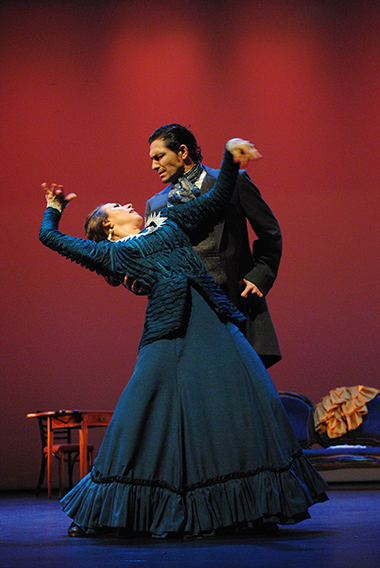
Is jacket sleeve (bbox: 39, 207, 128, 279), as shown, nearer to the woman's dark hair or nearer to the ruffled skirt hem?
the woman's dark hair

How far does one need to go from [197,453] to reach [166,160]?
98cm

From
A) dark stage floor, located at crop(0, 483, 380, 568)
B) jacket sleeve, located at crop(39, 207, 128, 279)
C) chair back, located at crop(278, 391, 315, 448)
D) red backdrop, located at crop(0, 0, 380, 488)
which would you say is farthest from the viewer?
red backdrop, located at crop(0, 0, 380, 488)

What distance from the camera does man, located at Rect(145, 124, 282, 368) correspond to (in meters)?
2.16

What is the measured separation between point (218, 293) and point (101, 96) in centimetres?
480

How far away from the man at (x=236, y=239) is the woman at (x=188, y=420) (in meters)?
0.11

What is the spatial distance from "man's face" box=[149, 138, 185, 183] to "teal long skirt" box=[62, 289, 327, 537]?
0.57m

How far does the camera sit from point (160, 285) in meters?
2.02

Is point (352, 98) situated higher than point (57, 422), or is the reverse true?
point (352, 98)

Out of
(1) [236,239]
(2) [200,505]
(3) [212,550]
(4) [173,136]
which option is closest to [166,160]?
(4) [173,136]

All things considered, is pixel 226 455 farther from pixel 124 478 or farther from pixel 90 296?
pixel 90 296

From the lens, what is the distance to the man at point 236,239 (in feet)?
7.08

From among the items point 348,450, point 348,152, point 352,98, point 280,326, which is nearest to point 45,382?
point 280,326

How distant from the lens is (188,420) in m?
1.85

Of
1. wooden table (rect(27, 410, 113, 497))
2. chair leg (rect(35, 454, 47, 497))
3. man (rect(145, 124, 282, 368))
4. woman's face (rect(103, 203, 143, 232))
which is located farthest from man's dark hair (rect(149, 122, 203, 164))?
chair leg (rect(35, 454, 47, 497))
